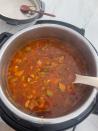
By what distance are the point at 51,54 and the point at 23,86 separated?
0.12 m

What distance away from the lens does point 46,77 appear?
0.87m

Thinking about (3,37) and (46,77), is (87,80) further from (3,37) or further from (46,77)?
(3,37)

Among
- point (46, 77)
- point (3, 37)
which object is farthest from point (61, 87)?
point (3, 37)

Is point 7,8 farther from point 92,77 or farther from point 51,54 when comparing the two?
point 92,77

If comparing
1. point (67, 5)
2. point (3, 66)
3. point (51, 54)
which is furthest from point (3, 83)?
point (67, 5)

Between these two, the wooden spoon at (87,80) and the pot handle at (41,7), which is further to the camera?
the pot handle at (41,7)

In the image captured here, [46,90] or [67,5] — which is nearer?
[46,90]

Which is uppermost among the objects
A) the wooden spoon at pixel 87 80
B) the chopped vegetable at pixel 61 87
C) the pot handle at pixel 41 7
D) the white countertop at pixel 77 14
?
the pot handle at pixel 41 7

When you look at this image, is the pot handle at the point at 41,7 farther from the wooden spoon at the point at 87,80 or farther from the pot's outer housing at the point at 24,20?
the wooden spoon at the point at 87,80

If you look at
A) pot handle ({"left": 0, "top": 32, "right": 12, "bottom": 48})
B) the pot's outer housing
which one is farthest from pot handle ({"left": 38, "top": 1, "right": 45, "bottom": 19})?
pot handle ({"left": 0, "top": 32, "right": 12, "bottom": 48})

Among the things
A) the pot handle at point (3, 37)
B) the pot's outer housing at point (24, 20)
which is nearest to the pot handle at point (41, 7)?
the pot's outer housing at point (24, 20)

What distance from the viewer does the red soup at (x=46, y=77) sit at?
839 mm

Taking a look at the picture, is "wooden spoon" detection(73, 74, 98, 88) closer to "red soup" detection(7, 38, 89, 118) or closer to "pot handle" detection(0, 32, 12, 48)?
"red soup" detection(7, 38, 89, 118)

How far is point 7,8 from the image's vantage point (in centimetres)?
99
